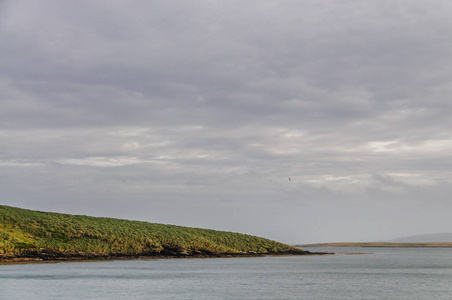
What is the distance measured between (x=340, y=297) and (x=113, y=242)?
91128 mm

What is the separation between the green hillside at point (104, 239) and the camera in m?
119

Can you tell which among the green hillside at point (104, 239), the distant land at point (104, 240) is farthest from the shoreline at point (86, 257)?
the green hillside at point (104, 239)

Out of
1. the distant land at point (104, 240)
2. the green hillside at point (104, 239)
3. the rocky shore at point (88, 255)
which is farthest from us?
the green hillside at point (104, 239)

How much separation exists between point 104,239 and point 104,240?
35cm

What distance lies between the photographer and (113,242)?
Answer: 137 metres

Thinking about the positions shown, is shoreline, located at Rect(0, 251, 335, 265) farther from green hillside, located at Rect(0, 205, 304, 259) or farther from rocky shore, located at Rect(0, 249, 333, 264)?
green hillside, located at Rect(0, 205, 304, 259)

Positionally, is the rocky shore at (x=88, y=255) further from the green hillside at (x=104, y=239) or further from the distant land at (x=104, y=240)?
the green hillside at (x=104, y=239)

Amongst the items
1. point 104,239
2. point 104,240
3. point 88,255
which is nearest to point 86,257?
point 88,255

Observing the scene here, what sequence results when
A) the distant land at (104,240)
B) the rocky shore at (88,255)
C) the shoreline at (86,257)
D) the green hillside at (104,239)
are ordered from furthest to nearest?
the green hillside at (104,239) < the distant land at (104,240) < the rocky shore at (88,255) < the shoreline at (86,257)

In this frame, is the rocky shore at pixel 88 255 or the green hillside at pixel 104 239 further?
the green hillside at pixel 104 239

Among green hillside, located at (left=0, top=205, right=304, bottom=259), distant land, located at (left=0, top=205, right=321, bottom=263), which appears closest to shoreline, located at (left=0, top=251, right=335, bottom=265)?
distant land, located at (left=0, top=205, right=321, bottom=263)

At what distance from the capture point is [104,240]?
135875 mm

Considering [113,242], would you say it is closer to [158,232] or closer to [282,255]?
[158,232]

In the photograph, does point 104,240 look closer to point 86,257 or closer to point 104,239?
point 104,239
